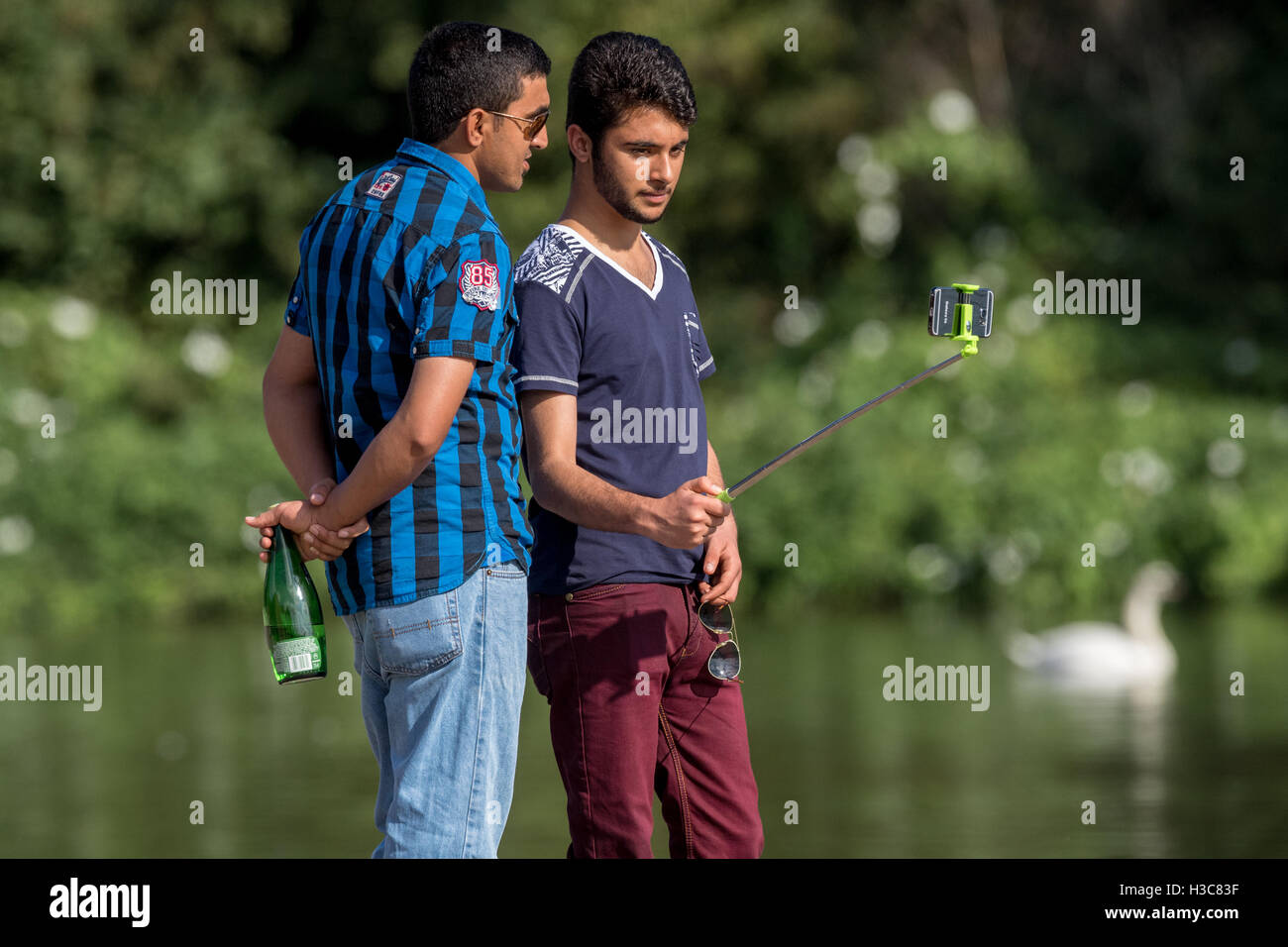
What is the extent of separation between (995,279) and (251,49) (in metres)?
8.06

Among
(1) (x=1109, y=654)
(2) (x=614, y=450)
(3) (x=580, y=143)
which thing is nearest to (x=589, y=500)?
(2) (x=614, y=450)

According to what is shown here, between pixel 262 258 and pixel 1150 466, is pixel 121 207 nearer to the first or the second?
pixel 262 258

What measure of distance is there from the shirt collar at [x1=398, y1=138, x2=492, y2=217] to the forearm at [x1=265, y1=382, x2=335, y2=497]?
0.40 meters

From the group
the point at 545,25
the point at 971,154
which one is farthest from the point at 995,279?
the point at 545,25

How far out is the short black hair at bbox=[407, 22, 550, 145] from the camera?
111 inches

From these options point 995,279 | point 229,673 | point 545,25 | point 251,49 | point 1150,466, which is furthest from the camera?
point 251,49

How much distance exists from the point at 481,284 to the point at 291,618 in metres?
0.65

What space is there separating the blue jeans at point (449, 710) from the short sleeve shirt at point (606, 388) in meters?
0.41

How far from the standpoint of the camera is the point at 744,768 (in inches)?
128

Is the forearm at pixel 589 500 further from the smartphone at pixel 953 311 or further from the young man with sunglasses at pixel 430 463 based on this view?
the smartphone at pixel 953 311

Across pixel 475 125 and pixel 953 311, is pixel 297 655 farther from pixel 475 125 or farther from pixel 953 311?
pixel 953 311

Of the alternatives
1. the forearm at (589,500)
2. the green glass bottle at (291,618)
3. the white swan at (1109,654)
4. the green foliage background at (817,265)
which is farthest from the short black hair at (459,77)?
the green foliage background at (817,265)

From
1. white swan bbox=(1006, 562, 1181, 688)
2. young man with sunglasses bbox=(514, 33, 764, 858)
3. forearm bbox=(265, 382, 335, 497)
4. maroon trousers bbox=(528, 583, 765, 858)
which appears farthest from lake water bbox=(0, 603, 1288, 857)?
forearm bbox=(265, 382, 335, 497)

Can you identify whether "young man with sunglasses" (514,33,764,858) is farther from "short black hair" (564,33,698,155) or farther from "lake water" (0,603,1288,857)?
"lake water" (0,603,1288,857)
